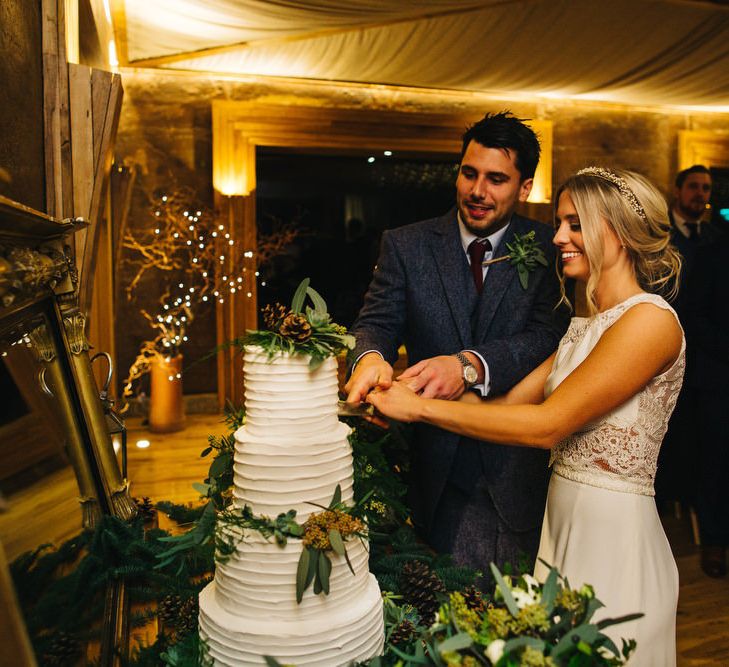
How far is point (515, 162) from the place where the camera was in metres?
2.24

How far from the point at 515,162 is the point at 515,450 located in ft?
3.10

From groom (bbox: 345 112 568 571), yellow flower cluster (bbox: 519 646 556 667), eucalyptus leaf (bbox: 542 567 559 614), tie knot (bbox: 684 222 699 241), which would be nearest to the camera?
yellow flower cluster (bbox: 519 646 556 667)

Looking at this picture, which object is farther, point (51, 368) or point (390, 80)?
point (390, 80)

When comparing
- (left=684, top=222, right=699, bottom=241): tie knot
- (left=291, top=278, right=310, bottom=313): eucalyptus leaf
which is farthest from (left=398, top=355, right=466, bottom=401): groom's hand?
(left=684, top=222, right=699, bottom=241): tie knot

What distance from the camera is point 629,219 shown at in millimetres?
1765

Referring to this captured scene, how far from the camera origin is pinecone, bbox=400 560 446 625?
1469mm

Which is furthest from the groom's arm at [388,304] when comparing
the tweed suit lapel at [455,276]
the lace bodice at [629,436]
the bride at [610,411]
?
the lace bodice at [629,436]

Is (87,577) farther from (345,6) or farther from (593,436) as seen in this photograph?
(345,6)

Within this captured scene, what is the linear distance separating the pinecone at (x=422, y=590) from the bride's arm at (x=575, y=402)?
338 millimetres

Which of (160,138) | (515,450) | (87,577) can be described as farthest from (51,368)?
(160,138)

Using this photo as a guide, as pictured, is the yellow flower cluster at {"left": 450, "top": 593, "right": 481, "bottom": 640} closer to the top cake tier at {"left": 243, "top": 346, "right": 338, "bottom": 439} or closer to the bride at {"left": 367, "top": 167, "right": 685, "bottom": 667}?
the top cake tier at {"left": 243, "top": 346, "right": 338, "bottom": 439}

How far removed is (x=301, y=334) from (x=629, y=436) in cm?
98

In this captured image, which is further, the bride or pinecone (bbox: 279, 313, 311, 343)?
the bride

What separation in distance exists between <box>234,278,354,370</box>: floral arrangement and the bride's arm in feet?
1.36
